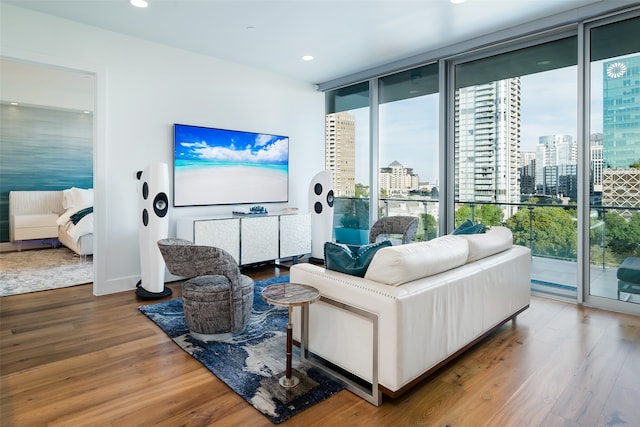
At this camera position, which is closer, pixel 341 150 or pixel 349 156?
pixel 349 156

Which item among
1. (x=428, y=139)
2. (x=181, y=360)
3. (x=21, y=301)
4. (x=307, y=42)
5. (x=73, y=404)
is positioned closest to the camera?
(x=73, y=404)

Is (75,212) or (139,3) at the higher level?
(139,3)

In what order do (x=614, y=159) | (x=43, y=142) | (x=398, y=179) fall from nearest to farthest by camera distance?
(x=614, y=159), (x=398, y=179), (x=43, y=142)

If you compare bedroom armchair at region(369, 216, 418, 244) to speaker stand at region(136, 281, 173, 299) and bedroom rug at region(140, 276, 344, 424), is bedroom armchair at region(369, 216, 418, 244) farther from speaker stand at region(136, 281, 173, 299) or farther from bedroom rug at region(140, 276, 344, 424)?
speaker stand at region(136, 281, 173, 299)

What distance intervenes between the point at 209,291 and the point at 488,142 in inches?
139

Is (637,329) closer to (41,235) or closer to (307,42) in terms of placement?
(307,42)

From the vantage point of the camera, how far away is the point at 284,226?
17.0 feet

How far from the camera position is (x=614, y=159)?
11.5 feet

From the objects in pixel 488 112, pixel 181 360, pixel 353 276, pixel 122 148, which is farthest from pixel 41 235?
pixel 488 112

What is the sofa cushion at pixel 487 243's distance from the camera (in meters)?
2.58

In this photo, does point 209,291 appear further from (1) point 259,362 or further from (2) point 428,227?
(2) point 428,227

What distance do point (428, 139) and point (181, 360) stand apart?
12.7 ft

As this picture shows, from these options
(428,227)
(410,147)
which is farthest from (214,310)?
(410,147)

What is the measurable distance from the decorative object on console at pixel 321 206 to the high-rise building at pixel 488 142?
5.73ft
